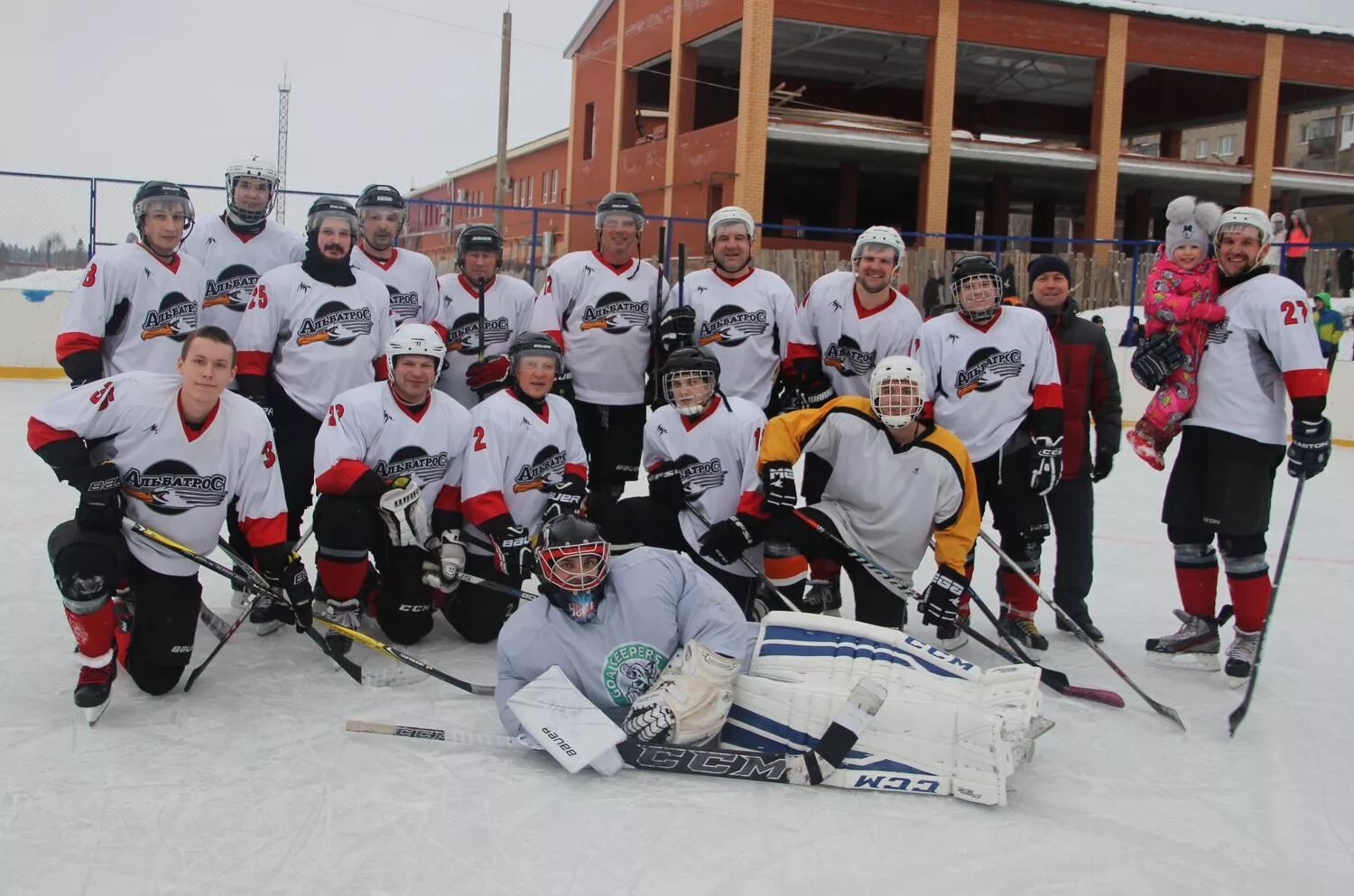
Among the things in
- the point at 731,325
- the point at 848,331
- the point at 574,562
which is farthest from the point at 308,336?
the point at 848,331

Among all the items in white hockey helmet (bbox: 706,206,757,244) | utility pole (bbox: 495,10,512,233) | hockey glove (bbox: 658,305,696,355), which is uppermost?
utility pole (bbox: 495,10,512,233)

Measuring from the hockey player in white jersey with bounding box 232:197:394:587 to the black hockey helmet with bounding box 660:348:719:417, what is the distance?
40.5 inches

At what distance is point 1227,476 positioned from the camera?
3.48 meters

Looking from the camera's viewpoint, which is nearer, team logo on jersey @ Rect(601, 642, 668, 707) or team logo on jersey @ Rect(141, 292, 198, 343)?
team logo on jersey @ Rect(601, 642, 668, 707)

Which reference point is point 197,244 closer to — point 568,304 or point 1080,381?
point 568,304

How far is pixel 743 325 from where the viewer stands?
14.0ft

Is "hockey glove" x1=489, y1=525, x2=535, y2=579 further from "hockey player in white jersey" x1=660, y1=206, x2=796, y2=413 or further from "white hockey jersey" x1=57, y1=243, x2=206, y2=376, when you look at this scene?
"white hockey jersey" x1=57, y1=243, x2=206, y2=376

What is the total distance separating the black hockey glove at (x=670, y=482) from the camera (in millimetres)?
3734

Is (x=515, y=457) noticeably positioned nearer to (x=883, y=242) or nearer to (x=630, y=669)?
(x=630, y=669)

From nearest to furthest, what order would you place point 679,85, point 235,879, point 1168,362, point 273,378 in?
point 235,879 < point 1168,362 < point 273,378 < point 679,85

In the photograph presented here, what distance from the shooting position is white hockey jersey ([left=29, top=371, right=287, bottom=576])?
2.99m

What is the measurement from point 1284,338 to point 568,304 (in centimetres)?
250

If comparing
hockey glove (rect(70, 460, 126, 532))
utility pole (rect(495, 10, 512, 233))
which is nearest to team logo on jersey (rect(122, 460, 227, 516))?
hockey glove (rect(70, 460, 126, 532))

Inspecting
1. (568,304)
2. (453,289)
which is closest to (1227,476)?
(568,304)
